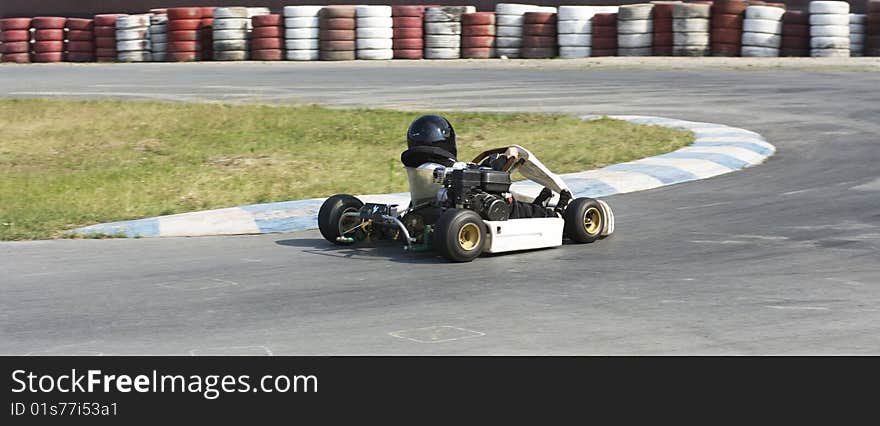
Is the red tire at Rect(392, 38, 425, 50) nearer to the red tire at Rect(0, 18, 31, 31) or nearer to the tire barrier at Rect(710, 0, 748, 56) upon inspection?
the tire barrier at Rect(710, 0, 748, 56)

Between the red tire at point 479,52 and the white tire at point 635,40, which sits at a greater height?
the white tire at point 635,40

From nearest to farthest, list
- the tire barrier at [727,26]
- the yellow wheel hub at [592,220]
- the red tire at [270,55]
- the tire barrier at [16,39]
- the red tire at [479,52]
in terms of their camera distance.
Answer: the yellow wheel hub at [592,220]
the tire barrier at [727,26]
the red tire at [479,52]
the red tire at [270,55]
the tire barrier at [16,39]

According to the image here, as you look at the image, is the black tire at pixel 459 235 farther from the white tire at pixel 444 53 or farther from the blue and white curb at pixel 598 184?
the white tire at pixel 444 53

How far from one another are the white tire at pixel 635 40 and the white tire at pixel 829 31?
9.08 feet

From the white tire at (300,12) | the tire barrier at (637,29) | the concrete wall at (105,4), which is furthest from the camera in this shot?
the concrete wall at (105,4)

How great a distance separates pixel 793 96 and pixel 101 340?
1231 centimetres

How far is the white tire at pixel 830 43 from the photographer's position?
69.3 feet

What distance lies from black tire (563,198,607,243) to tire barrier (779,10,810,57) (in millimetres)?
15060

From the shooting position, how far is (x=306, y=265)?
6.78 meters

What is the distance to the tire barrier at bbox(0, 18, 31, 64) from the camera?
25.5 m

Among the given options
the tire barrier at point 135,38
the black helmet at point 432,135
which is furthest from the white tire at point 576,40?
the black helmet at point 432,135

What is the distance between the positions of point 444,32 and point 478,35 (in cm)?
65

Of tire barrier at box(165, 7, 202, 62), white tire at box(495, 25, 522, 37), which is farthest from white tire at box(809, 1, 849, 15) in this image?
tire barrier at box(165, 7, 202, 62)
